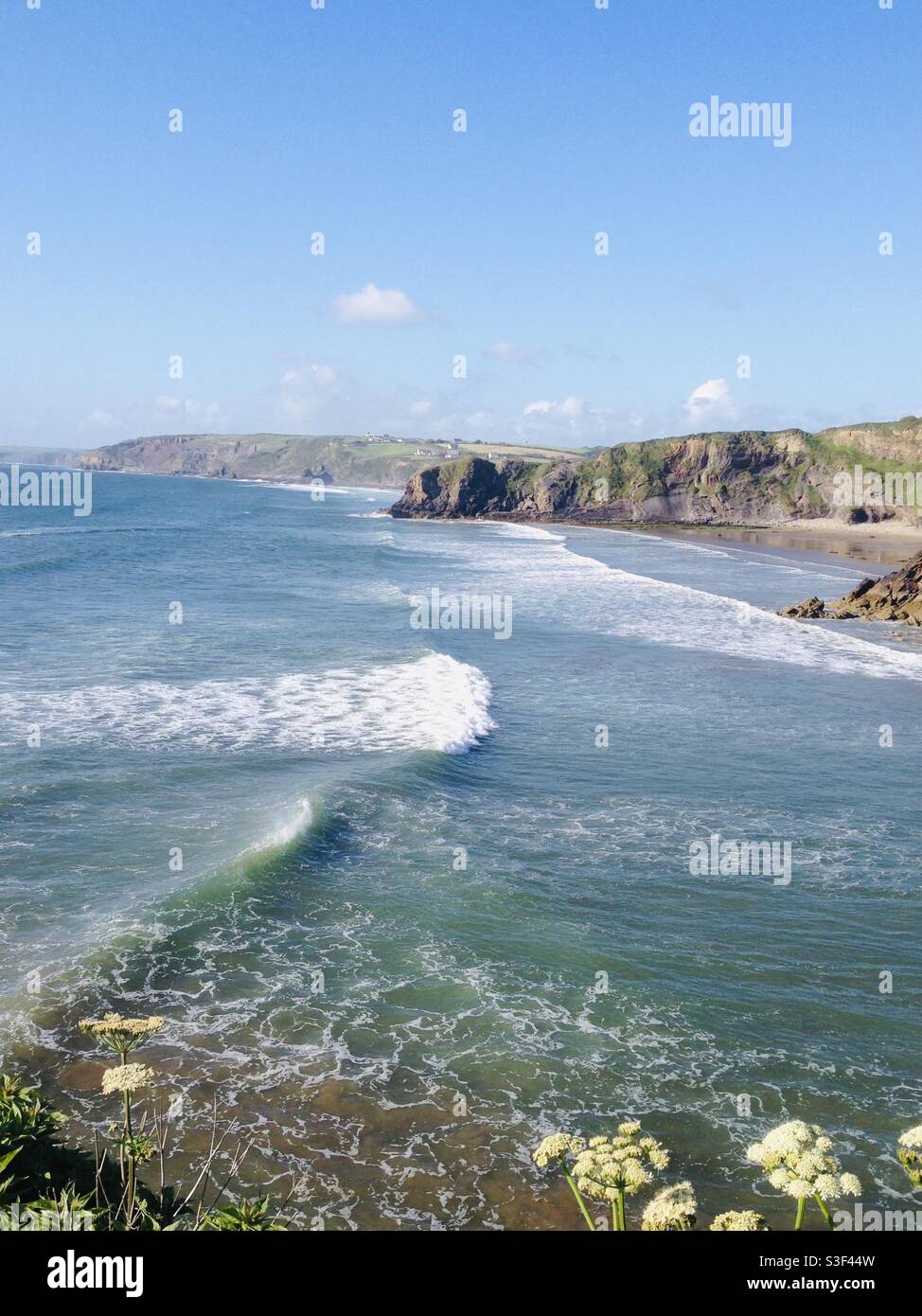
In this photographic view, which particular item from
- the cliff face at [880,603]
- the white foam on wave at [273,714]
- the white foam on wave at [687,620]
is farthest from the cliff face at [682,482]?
the white foam on wave at [273,714]

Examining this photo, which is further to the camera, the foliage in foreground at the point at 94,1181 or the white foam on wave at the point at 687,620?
the white foam on wave at the point at 687,620

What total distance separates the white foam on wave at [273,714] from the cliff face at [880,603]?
25.3 meters

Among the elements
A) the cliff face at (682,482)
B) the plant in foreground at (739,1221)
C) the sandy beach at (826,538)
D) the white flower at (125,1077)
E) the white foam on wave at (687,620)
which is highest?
the cliff face at (682,482)

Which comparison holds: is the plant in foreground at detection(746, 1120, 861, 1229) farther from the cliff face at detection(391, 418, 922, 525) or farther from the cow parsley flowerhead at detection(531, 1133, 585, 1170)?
the cliff face at detection(391, 418, 922, 525)

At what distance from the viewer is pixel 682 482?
5522 inches

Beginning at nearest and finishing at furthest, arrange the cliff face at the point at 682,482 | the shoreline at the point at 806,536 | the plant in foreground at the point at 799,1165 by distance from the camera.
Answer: the plant in foreground at the point at 799,1165, the shoreline at the point at 806,536, the cliff face at the point at 682,482

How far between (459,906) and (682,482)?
437 feet

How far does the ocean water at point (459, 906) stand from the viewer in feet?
32.6

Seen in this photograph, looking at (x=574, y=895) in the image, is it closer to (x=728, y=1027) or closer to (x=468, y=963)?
(x=468, y=963)

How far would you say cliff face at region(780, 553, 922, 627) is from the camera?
48500 millimetres

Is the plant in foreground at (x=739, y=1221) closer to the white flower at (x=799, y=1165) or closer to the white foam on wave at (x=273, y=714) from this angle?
the white flower at (x=799, y=1165)

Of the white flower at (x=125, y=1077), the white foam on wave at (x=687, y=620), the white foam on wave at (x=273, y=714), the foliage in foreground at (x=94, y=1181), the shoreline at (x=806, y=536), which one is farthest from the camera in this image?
the shoreline at (x=806, y=536)

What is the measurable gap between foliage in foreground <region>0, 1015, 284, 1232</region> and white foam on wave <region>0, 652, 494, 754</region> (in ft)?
49.5

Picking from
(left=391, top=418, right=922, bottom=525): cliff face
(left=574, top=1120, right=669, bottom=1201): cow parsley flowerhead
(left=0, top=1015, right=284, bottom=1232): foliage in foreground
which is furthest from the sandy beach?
(left=0, top=1015, right=284, bottom=1232): foliage in foreground
